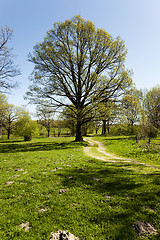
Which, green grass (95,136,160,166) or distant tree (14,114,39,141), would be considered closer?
green grass (95,136,160,166)

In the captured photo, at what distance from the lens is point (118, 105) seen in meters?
26.5

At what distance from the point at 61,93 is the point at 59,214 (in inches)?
964

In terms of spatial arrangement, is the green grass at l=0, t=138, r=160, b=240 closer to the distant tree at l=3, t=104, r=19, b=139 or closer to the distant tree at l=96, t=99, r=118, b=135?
the distant tree at l=96, t=99, r=118, b=135

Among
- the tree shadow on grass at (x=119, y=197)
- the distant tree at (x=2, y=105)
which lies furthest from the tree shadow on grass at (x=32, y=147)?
the distant tree at (x=2, y=105)

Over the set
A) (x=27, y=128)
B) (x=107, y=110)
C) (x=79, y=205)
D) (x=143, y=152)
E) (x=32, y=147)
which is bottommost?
(x=32, y=147)

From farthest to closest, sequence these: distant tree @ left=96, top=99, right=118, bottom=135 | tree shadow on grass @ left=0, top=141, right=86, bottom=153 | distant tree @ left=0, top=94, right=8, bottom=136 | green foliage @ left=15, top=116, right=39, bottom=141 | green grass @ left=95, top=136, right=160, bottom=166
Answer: distant tree @ left=0, top=94, right=8, bottom=136, green foliage @ left=15, top=116, right=39, bottom=141, distant tree @ left=96, top=99, right=118, bottom=135, tree shadow on grass @ left=0, top=141, right=86, bottom=153, green grass @ left=95, top=136, right=160, bottom=166

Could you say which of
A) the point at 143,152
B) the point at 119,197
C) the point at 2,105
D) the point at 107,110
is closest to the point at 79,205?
the point at 119,197

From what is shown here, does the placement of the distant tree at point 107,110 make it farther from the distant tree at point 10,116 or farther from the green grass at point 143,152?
the distant tree at point 10,116

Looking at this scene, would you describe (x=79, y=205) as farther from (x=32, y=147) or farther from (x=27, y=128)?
(x=27, y=128)

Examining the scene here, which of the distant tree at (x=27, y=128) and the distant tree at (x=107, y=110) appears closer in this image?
the distant tree at (x=107, y=110)

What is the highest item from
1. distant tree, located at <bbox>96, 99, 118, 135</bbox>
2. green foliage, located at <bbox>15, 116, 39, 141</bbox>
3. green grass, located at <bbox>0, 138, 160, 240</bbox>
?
distant tree, located at <bbox>96, 99, 118, 135</bbox>

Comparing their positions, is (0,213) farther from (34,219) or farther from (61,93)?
(61,93)

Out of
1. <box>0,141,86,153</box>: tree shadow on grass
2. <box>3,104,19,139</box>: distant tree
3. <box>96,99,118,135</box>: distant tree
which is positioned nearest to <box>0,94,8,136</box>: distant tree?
<box>3,104,19,139</box>: distant tree

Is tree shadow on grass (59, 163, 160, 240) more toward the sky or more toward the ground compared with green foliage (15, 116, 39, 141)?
more toward the ground
